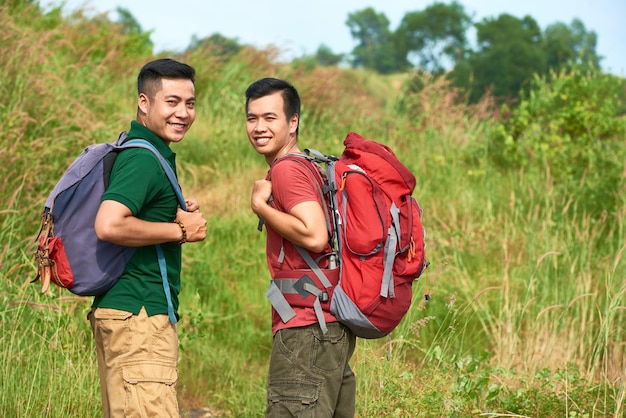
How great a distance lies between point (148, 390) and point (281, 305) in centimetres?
64

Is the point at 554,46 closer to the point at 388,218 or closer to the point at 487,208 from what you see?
the point at 487,208

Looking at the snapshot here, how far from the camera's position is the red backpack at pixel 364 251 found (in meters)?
3.06

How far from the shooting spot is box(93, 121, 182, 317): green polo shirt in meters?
2.82

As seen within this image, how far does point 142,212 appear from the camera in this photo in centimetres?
297

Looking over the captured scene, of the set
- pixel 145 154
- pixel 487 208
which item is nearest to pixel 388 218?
pixel 145 154

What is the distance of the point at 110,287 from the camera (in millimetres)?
2943

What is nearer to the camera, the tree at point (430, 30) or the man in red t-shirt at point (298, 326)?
the man in red t-shirt at point (298, 326)

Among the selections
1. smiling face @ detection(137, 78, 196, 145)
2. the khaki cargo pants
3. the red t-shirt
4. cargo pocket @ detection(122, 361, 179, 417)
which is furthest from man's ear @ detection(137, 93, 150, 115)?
cargo pocket @ detection(122, 361, 179, 417)

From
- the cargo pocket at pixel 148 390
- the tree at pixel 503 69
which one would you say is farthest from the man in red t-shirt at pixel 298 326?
the tree at pixel 503 69

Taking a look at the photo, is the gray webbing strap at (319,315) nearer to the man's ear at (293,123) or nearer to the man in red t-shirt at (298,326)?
the man in red t-shirt at (298,326)

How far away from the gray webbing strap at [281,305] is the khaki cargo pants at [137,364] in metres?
0.47

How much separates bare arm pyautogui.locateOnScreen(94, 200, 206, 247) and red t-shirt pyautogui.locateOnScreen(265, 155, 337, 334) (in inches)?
14.2

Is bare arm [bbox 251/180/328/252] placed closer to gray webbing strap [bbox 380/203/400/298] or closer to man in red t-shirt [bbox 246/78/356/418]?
man in red t-shirt [bbox 246/78/356/418]

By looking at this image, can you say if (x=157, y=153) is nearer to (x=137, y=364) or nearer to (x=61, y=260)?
(x=61, y=260)
